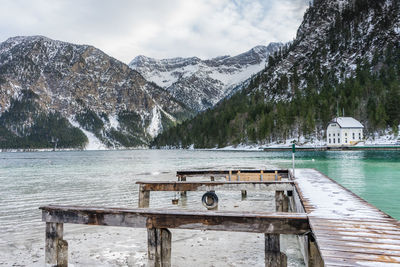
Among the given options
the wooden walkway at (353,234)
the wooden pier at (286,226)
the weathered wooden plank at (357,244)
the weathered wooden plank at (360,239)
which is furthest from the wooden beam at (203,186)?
the weathered wooden plank at (357,244)

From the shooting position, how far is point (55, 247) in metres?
9.23

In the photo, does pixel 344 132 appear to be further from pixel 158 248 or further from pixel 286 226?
pixel 158 248

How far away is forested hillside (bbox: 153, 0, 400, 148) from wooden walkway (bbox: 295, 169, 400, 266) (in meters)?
114

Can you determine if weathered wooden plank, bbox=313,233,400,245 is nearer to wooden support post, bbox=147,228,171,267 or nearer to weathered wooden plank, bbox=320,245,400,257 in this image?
weathered wooden plank, bbox=320,245,400,257

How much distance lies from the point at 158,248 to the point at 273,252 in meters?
3.11

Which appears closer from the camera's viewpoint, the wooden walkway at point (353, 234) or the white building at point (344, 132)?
the wooden walkway at point (353, 234)

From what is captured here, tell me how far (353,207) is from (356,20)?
731 feet

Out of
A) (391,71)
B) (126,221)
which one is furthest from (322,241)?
(391,71)

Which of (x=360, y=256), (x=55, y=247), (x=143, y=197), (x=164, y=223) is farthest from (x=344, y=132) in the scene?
(x=360, y=256)

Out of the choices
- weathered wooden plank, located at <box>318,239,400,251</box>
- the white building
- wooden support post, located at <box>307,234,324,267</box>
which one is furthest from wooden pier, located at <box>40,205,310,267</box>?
the white building

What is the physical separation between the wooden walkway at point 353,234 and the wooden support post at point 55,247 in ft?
24.0

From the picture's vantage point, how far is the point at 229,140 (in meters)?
168

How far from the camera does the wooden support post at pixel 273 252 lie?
24.8 feet

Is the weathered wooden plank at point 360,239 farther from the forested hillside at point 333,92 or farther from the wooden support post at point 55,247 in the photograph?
the forested hillside at point 333,92
